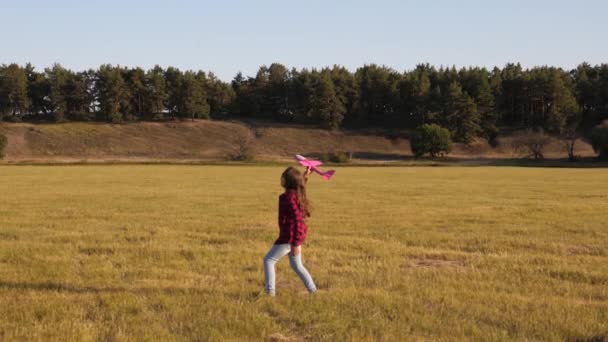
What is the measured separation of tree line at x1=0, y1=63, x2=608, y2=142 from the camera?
12825 centimetres

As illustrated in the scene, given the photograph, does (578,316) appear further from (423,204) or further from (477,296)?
(423,204)

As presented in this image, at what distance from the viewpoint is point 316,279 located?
1012 cm

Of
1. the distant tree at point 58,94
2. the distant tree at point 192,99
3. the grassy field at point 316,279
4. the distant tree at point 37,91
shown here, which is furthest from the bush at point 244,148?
the grassy field at point 316,279

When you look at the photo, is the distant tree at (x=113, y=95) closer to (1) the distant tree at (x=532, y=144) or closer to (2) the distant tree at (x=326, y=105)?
(2) the distant tree at (x=326, y=105)

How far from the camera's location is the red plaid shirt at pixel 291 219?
840cm

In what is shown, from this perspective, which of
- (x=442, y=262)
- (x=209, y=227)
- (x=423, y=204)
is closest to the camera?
(x=442, y=262)

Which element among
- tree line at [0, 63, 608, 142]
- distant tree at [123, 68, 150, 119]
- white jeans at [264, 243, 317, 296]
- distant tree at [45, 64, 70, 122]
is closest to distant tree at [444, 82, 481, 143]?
tree line at [0, 63, 608, 142]

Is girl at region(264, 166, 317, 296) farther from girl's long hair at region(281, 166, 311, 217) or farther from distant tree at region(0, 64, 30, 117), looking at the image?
distant tree at region(0, 64, 30, 117)

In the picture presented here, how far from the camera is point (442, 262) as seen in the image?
39.4 ft

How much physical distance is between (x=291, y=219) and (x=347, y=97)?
13841cm

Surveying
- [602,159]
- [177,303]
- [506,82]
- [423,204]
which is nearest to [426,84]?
[506,82]

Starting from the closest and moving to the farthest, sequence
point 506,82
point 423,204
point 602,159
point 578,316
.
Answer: point 578,316 → point 423,204 → point 602,159 → point 506,82

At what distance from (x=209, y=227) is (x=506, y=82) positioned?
5347 inches

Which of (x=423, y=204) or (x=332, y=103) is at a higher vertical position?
(x=332, y=103)
